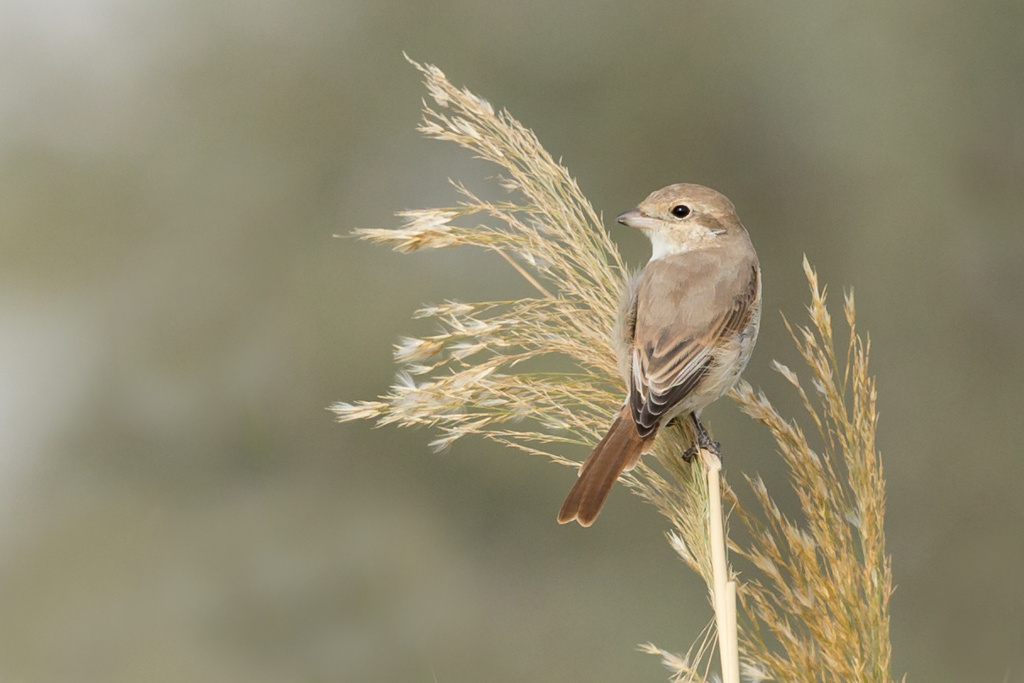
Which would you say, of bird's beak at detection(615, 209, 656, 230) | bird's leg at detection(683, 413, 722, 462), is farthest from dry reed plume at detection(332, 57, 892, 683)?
bird's beak at detection(615, 209, 656, 230)

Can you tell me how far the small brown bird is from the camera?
1.40 m

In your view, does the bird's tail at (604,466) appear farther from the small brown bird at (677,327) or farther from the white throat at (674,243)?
the white throat at (674,243)

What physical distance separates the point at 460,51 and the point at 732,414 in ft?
7.15

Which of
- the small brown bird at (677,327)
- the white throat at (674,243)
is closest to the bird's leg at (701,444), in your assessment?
the small brown bird at (677,327)

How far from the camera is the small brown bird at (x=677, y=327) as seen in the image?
140 cm

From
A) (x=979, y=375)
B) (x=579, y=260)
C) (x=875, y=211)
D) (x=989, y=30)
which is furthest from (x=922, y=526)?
(x=579, y=260)

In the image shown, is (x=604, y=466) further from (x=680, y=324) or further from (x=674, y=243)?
(x=674, y=243)

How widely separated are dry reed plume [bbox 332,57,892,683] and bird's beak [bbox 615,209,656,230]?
31 cm

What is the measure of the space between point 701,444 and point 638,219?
52cm

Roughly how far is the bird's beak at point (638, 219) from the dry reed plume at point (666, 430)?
307mm

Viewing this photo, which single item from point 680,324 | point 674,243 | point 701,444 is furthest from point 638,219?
point 701,444

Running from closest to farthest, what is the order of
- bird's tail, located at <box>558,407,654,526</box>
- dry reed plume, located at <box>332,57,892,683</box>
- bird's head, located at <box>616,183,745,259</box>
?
dry reed plume, located at <box>332,57,892,683</box>, bird's tail, located at <box>558,407,654,526</box>, bird's head, located at <box>616,183,745,259</box>

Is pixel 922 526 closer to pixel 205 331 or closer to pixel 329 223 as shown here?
pixel 329 223

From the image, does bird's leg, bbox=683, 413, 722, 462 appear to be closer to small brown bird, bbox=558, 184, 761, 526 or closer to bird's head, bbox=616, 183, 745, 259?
small brown bird, bbox=558, 184, 761, 526
